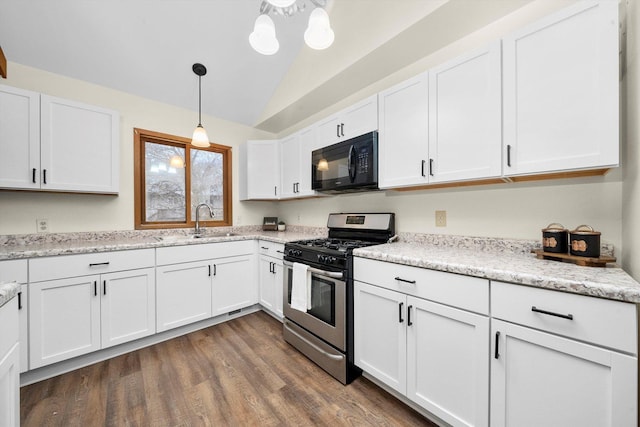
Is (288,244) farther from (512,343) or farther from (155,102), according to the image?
(155,102)

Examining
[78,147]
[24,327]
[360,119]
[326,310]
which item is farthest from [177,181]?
[326,310]

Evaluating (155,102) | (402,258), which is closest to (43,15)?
(155,102)

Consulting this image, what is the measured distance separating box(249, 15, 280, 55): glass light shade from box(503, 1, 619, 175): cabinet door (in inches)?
53.3

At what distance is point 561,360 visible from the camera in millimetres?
969

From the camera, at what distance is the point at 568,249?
4.08ft

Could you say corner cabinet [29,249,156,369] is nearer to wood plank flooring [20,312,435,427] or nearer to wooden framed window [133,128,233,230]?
wood plank flooring [20,312,435,427]

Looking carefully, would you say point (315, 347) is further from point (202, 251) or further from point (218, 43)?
point (218, 43)

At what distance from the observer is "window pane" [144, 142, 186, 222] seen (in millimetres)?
2877

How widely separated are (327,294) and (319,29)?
1749 millimetres

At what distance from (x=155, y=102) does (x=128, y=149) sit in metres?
0.63

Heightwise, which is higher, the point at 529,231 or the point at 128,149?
the point at 128,149

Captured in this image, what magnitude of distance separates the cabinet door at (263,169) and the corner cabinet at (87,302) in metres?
1.46

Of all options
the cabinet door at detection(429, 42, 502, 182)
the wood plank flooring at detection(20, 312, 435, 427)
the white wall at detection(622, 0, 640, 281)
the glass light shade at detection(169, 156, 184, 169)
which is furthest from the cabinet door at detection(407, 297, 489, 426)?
the glass light shade at detection(169, 156, 184, 169)

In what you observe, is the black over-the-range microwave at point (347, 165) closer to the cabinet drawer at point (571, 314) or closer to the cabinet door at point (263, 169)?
the cabinet door at point (263, 169)
